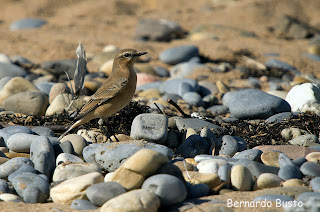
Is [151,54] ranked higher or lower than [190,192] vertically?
lower

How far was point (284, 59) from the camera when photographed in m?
13.0

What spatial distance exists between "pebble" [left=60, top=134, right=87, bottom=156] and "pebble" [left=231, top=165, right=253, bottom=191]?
2.29m

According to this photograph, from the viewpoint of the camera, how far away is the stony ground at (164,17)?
13.0 meters

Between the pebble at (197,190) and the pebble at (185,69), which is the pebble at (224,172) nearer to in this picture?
the pebble at (197,190)

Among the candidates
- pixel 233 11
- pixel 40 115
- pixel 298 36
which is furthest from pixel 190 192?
pixel 233 11

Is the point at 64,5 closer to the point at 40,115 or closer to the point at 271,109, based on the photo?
the point at 40,115

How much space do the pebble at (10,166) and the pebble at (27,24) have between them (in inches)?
463

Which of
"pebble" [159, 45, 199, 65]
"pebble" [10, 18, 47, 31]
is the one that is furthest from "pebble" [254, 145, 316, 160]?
"pebble" [10, 18, 47, 31]

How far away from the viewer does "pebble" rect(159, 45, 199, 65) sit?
40.1 ft

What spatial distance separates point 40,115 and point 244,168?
4.71 meters

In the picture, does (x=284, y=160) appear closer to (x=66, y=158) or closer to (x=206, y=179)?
(x=206, y=179)

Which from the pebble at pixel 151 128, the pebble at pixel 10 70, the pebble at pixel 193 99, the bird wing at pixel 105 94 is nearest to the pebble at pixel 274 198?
the pebble at pixel 151 128

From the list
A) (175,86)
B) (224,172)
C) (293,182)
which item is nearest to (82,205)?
(224,172)

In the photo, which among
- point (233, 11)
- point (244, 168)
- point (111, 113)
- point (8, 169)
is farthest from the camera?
point (233, 11)
